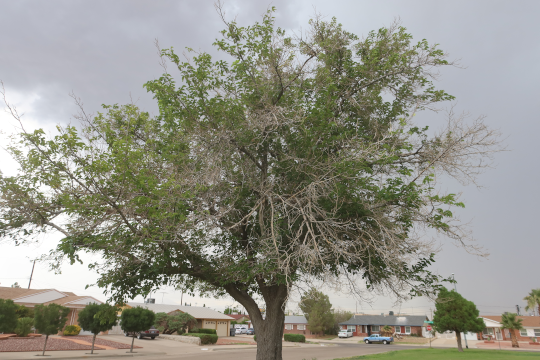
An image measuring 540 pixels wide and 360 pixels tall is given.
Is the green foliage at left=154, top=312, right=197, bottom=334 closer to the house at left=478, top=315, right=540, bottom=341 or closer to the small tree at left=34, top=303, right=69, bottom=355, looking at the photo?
the small tree at left=34, top=303, right=69, bottom=355

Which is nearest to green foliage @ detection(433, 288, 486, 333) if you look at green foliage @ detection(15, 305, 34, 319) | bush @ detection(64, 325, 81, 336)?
bush @ detection(64, 325, 81, 336)

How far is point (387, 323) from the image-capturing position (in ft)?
229

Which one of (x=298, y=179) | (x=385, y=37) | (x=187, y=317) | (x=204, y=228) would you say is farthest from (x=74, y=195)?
(x=187, y=317)

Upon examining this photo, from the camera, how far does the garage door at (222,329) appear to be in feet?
174

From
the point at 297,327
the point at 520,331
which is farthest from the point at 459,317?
the point at 297,327

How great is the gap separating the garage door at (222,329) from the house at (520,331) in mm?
42536

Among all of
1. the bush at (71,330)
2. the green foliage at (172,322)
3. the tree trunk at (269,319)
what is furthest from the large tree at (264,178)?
the green foliage at (172,322)

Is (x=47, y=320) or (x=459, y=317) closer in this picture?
(x=47, y=320)

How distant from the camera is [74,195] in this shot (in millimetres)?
8711

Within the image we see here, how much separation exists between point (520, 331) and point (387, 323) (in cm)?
2295

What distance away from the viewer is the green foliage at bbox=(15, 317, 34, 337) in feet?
88.0

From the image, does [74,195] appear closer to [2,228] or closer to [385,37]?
[2,228]

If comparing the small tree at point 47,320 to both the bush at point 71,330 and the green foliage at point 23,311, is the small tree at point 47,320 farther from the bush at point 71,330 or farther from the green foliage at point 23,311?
the bush at point 71,330

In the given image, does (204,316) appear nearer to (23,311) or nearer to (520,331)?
(23,311)
